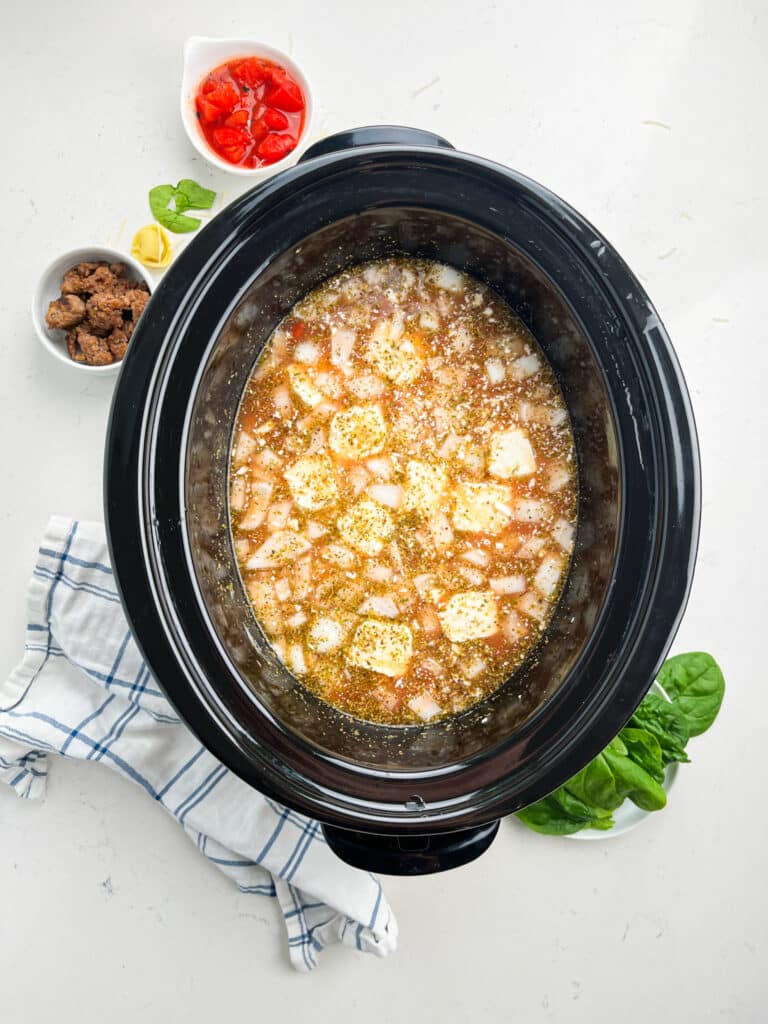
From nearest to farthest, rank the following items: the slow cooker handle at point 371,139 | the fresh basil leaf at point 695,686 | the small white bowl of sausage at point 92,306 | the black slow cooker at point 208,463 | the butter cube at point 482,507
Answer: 1. the black slow cooker at point 208,463
2. the slow cooker handle at point 371,139
3. the butter cube at point 482,507
4. the small white bowl of sausage at point 92,306
5. the fresh basil leaf at point 695,686

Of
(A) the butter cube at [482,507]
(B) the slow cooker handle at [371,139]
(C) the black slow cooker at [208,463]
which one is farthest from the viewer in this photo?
(A) the butter cube at [482,507]

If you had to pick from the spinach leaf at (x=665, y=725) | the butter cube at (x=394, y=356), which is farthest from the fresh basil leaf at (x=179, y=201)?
the spinach leaf at (x=665, y=725)

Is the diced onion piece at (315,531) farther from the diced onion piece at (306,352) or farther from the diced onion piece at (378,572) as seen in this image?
the diced onion piece at (306,352)

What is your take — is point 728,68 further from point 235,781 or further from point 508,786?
point 235,781

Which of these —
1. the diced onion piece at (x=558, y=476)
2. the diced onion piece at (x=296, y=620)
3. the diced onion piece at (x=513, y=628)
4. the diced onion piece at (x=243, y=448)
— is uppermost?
the diced onion piece at (x=558, y=476)

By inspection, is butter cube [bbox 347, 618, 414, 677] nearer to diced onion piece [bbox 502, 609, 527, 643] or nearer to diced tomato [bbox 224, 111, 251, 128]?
diced onion piece [bbox 502, 609, 527, 643]

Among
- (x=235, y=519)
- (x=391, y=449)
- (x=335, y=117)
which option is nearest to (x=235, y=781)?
(x=235, y=519)

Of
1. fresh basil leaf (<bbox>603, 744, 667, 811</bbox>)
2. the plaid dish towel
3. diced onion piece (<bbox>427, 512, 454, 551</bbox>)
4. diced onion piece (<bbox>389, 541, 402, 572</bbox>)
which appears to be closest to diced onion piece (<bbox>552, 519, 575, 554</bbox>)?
diced onion piece (<bbox>427, 512, 454, 551</bbox>)

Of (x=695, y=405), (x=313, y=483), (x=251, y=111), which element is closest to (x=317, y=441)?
(x=313, y=483)
